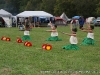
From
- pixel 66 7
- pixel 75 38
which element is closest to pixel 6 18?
pixel 66 7

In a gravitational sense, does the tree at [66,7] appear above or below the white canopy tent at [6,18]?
above

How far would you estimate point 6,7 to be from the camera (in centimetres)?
12175

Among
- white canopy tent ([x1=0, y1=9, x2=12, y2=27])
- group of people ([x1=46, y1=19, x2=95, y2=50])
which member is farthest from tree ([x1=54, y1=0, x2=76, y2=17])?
group of people ([x1=46, y1=19, x2=95, y2=50])

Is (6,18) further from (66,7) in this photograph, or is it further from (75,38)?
Answer: (75,38)

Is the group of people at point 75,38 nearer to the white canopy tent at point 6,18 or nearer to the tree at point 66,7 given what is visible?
the white canopy tent at point 6,18

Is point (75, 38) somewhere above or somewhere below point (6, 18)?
below

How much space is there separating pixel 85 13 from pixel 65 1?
5.90 metres

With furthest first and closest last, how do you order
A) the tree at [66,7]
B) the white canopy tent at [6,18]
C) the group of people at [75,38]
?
the tree at [66,7]
the white canopy tent at [6,18]
the group of people at [75,38]

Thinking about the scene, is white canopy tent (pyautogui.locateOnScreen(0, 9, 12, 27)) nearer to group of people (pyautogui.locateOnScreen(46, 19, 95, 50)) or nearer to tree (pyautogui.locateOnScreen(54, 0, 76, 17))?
group of people (pyautogui.locateOnScreen(46, 19, 95, 50))

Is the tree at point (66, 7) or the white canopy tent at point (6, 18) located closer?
the white canopy tent at point (6, 18)

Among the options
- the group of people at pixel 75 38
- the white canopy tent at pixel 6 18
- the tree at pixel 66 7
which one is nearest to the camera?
the group of people at pixel 75 38

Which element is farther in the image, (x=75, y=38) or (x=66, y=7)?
(x=66, y=7)

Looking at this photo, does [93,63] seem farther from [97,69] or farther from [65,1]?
[65,1]

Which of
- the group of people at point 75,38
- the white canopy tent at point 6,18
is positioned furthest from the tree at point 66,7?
the group of people at point 75,38
